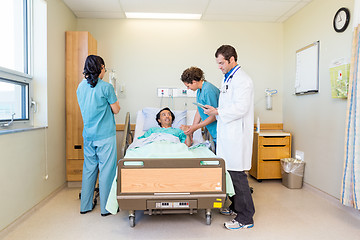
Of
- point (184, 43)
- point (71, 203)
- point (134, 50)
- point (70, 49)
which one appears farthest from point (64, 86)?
point (184, 43)

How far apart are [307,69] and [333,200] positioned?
5.42 feet

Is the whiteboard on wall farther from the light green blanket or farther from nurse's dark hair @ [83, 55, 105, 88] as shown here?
nurse's dark hair @ [83, 55, 105, 88]

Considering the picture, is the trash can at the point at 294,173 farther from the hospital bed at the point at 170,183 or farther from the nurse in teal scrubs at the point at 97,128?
the nurse in teal scrubs at the point at 97,128

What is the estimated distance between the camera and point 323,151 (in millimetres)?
3025

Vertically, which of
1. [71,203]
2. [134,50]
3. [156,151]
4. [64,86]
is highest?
[134,50]

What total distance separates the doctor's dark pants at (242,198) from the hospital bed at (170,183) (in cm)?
29

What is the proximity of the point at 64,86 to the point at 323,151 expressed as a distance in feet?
10.9

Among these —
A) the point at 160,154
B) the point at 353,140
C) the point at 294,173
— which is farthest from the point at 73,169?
the point at 353,140

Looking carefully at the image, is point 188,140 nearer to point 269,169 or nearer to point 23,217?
point 269,169

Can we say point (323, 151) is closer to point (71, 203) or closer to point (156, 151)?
point (156, 151)

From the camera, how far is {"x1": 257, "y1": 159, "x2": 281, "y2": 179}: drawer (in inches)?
140

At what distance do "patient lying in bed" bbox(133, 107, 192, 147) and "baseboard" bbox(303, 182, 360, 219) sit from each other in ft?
5.56

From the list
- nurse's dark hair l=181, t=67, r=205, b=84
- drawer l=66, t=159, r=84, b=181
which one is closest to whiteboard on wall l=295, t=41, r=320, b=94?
nurse's dark hair l=181, t=67, r=205, b=84

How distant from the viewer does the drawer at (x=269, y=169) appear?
140 inches
